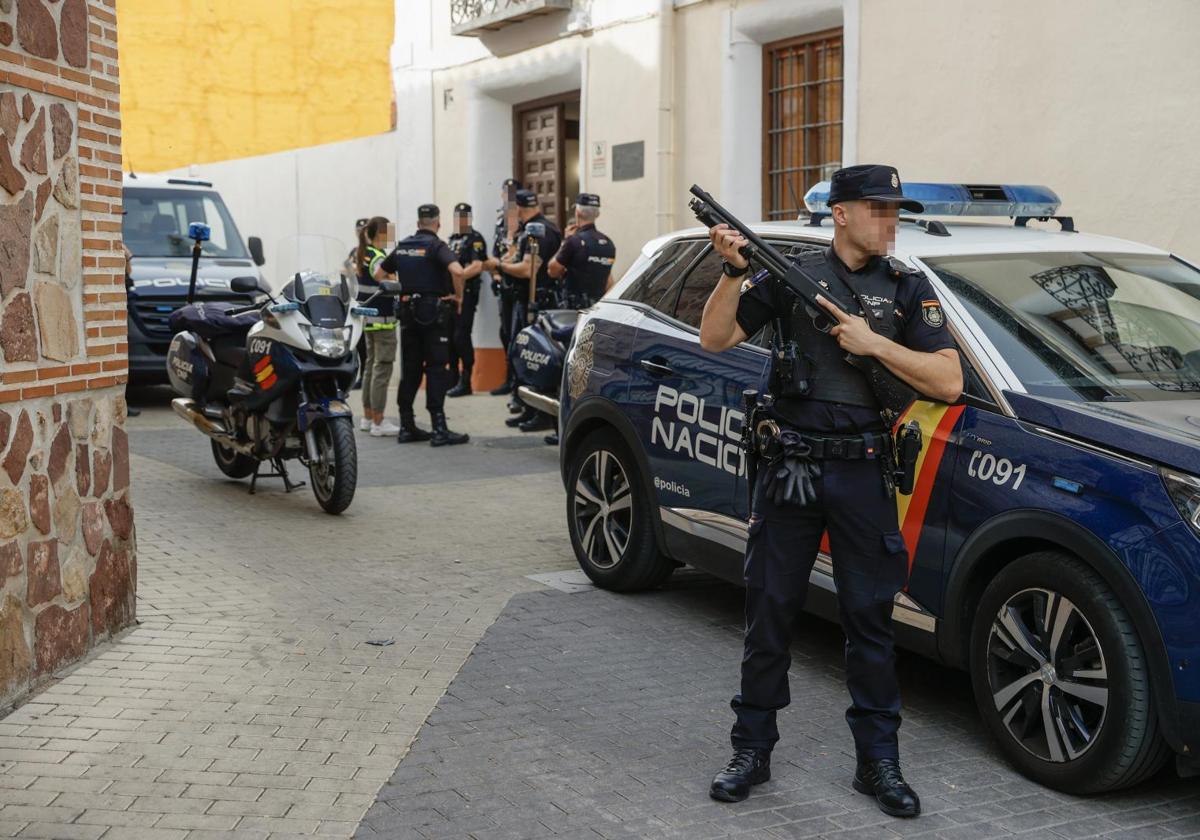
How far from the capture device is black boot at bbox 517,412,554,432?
13430 mm

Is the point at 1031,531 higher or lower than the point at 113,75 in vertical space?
lower

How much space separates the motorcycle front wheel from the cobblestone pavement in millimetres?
159

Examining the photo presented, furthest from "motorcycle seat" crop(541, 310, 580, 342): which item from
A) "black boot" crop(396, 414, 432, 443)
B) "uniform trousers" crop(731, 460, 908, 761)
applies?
"uniform trousers" crop(731, 460, 908, 761)

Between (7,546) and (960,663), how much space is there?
134 inches

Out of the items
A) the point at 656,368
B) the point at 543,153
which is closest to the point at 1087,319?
the point at 656,368

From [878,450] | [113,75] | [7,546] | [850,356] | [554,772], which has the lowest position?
[554,772]

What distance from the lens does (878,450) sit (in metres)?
4.36

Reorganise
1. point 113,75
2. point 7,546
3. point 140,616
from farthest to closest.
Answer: point 140,616
point 113,75
point 7,546

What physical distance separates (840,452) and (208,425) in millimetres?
6687

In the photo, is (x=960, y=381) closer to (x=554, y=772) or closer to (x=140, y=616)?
(x=554, y=772)

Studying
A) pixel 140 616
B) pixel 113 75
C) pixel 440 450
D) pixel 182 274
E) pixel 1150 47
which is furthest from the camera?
pixel 182 274

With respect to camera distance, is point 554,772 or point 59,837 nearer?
point 59,837

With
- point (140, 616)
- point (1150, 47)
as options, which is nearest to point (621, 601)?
point (140, 616)

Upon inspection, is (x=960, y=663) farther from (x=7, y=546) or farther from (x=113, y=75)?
(x=113, y=75)
